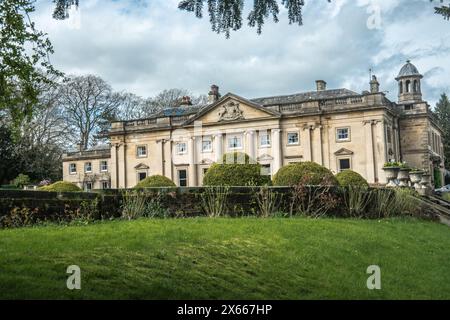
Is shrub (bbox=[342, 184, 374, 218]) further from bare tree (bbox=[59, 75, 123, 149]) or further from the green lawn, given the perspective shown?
bare tree (bbox=[59, 75, 123, 149])

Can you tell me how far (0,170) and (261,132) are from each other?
914 inches

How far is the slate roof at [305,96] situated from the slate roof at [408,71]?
240 inches

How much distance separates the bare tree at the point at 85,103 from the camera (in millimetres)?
47344

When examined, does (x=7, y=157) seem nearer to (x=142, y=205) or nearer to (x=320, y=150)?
(x=320, y=150)

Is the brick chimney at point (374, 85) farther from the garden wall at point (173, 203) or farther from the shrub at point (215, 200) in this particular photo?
the shrub at point (215, 200)

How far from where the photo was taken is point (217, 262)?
7.38m

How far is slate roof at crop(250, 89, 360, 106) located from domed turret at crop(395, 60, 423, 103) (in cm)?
571

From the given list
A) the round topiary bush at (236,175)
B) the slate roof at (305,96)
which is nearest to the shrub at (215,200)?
the round topiary bush at (236,175)

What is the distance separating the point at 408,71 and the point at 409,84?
3.89 ft

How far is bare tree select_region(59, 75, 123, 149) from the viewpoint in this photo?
155 ft

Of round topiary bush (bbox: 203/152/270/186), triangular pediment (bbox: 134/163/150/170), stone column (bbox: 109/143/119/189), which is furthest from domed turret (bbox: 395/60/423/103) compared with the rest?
round topiary bush (bbox: 203/152/270/186)
